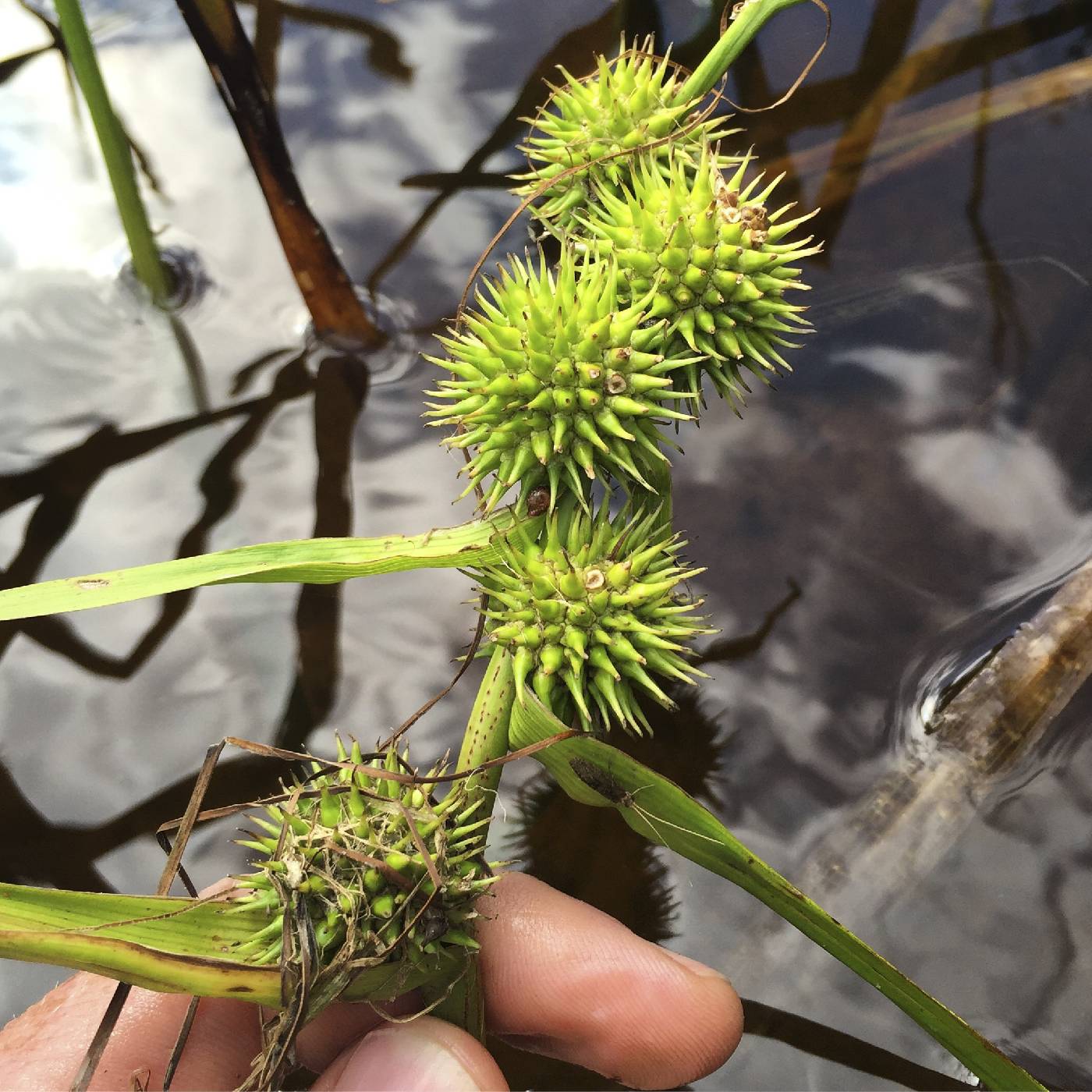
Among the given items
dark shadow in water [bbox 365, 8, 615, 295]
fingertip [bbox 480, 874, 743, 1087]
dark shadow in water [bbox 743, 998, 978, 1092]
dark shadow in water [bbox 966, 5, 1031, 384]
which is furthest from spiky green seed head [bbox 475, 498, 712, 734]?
dark shadow in water [bbox 966, 5, 1031, 384]

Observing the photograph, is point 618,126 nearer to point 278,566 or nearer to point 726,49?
point 726,49

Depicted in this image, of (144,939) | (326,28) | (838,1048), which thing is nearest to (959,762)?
(838,1048)

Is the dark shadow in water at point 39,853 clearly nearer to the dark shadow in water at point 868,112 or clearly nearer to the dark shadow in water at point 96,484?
the dark shadow in water at point 96,484

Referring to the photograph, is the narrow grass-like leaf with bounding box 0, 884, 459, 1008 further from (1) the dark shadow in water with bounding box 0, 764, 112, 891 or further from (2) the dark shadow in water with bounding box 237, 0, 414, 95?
(2) the dark shadow in water with bounding box 237, 0, 414, 95

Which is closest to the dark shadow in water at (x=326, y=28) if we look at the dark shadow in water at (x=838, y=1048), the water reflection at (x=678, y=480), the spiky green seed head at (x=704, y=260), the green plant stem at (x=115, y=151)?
the water reflection at (x=678, y=480)

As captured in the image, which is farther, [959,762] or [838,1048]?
[959,762]

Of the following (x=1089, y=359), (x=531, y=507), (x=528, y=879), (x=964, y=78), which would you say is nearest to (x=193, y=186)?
(x=531, y=507)
